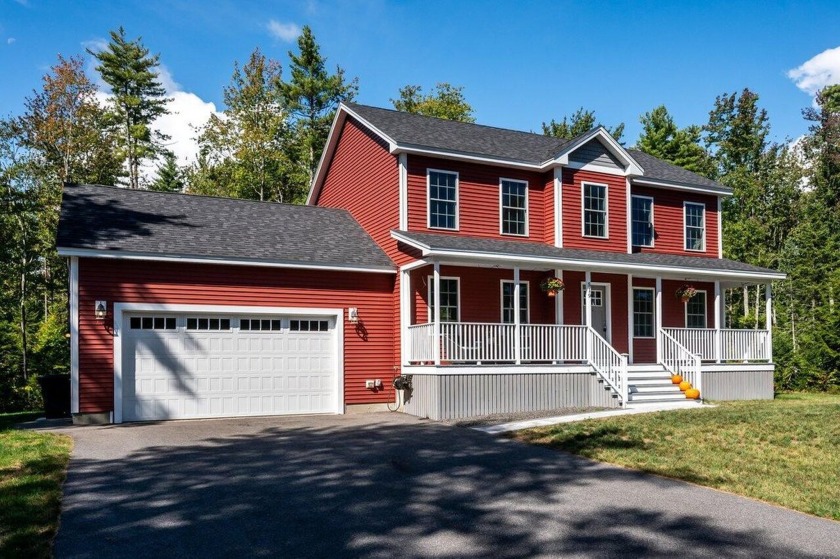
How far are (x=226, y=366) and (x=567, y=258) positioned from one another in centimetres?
802

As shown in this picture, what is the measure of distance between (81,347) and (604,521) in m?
11.2

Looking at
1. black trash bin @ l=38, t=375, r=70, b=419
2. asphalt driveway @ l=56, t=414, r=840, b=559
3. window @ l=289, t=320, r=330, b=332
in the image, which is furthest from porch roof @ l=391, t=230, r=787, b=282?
black trash bin @ l=38, t=375, r=70, b=419

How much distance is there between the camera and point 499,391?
615 inches

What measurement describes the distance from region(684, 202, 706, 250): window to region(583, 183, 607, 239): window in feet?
11.9

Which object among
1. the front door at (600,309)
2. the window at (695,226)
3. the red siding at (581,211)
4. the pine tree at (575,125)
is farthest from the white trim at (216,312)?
the pine tree at (575,125)

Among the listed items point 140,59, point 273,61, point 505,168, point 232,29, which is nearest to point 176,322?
point 505,168

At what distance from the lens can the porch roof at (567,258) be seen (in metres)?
15.6

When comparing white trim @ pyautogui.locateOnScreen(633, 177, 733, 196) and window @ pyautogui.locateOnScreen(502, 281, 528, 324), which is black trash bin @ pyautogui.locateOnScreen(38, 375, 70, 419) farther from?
white trim @ pyautogui.locateOnScreen(633, 177, 733, 196)

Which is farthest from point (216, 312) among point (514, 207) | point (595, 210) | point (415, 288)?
point (595, 210)

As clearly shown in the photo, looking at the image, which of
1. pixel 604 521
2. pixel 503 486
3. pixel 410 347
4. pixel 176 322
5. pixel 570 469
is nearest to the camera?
pixel 604 521

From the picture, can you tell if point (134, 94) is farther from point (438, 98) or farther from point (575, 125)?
point (575, 125)

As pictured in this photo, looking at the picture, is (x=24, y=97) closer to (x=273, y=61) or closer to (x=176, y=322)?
(x=273, y=61)

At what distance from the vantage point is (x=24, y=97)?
30.6m

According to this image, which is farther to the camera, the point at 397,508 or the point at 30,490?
the point at 30,490
